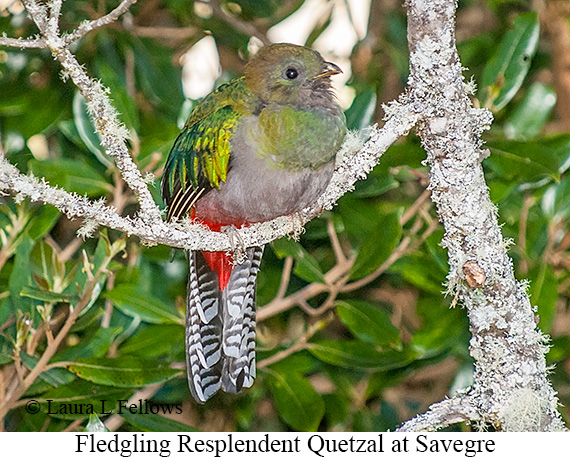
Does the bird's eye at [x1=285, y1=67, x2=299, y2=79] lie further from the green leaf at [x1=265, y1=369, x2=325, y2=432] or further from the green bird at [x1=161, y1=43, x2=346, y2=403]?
the green leaf at [x1=265, y1=369, x2=325, y2=432]

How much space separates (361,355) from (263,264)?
802 mm

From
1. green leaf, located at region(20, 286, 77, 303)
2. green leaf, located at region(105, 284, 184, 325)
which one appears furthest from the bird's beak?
green leaf, located at region(20, 286, 77, 303)

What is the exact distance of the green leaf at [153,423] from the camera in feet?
9.04

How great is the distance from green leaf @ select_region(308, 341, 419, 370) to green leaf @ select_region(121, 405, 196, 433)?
0.61 m

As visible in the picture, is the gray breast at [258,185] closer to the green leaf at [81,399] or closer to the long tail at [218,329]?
the long tail at [218,329]

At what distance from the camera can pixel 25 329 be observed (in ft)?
9.12

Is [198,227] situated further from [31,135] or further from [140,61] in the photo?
[140,61]

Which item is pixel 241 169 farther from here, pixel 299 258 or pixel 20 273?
pixel 20 273

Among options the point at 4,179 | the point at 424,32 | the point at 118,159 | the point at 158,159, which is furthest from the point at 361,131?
the point at 4,179

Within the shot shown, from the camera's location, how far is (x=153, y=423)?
2.81 meters

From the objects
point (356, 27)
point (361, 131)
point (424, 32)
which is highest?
point (356, 27)

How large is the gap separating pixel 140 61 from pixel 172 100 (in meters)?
0.26

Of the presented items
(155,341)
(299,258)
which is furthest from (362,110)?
(155,341)

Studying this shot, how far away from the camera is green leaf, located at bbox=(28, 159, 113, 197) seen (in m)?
2.96
